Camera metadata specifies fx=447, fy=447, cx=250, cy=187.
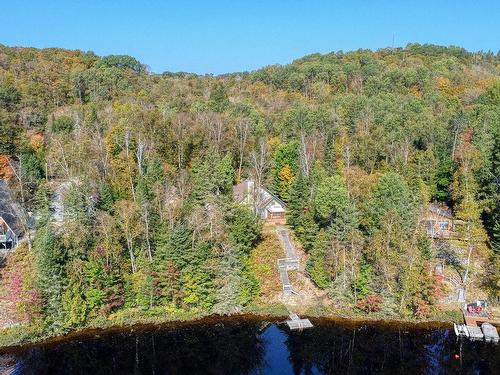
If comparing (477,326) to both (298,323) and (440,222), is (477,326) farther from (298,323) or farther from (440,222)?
(440,222)

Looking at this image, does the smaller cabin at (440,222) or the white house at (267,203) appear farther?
the white house at (267,203)

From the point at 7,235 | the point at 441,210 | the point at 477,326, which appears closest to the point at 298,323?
the point at 477,326

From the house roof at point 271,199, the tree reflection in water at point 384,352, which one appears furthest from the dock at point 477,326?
the house roof at point 271,199

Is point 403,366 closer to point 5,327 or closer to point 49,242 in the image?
point 49,242

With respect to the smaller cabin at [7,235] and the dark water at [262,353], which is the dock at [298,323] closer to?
the dark water at [262,353]

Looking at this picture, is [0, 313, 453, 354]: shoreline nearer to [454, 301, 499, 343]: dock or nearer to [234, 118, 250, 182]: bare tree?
[454, 301, 499, 343]: dock

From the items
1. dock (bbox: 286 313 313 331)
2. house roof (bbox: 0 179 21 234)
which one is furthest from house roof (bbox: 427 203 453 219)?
house roof (bbox: 0 179 21 234)

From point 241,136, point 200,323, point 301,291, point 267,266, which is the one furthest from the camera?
point 241,136
